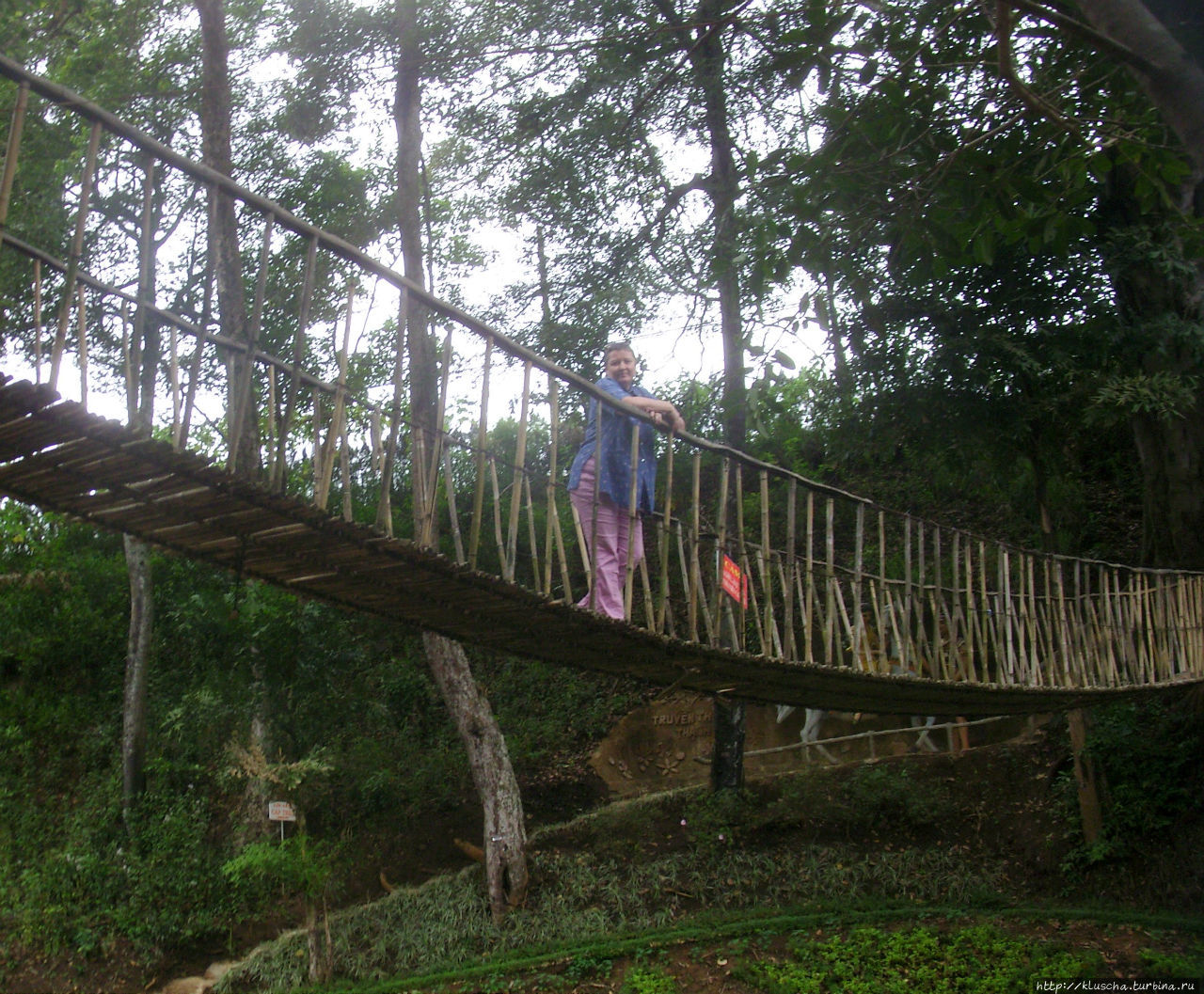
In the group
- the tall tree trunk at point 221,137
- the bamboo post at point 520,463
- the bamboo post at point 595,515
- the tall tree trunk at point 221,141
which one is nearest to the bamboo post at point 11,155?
the bamboo post at point 520,463

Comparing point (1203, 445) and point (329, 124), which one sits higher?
point (329, 124)

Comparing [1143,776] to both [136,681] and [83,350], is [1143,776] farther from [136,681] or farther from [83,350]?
[136,681]

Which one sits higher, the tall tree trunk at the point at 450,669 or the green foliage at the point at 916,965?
the tall tree trunk at the point at 450,669

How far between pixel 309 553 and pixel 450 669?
15.1ft

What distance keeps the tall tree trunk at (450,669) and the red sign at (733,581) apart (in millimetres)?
3069

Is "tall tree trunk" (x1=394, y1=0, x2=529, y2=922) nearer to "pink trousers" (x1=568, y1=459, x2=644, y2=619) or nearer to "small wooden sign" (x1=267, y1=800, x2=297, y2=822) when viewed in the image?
"small wooden sign" (x1=267, y1=800, x2=297, y2=822)

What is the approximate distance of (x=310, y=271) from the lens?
2.51m

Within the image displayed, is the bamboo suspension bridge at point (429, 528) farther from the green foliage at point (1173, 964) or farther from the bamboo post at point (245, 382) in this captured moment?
the green foliage at point (1173, 964)

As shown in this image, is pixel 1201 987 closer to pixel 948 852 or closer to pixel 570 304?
pixel 948 852

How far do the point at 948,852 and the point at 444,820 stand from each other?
357cm

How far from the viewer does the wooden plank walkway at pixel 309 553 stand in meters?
2.02

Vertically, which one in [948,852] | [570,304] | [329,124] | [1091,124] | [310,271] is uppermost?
[329,124]

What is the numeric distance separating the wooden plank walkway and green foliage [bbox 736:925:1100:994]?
80.0 inches

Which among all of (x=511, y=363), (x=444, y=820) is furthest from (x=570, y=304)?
(x=444, y=820)
